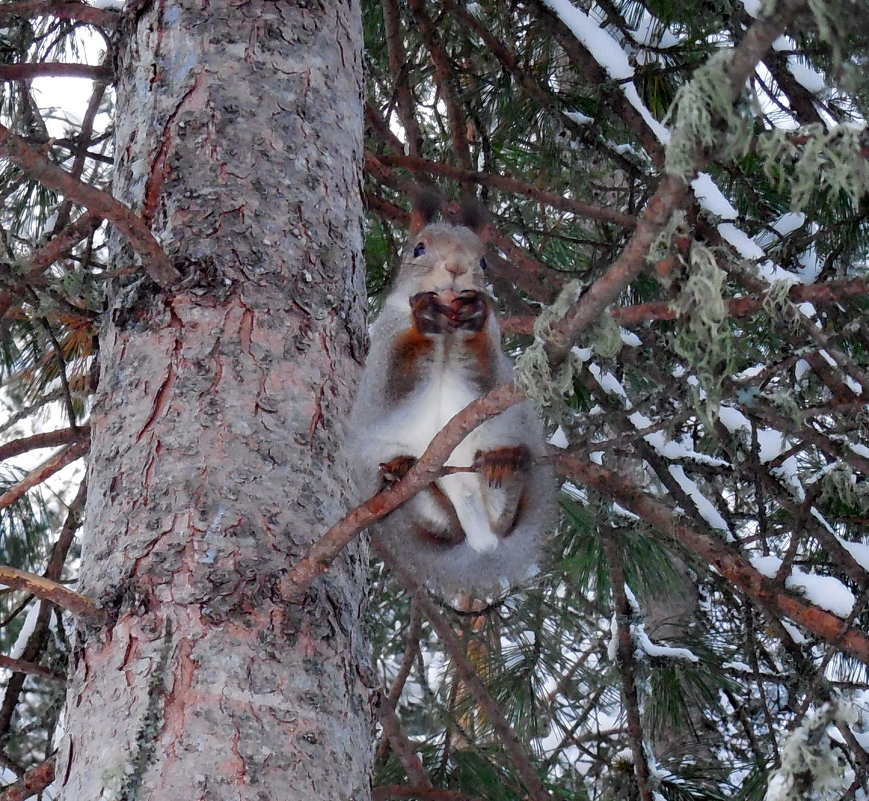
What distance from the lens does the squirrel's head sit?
1.75 m

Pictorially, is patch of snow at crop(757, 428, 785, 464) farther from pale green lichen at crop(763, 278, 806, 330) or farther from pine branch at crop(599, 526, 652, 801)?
pale green lichen at crop(763, 278, 806, 330)

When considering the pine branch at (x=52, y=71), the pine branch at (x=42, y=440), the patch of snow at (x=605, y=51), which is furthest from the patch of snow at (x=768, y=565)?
the pine branch at (x=52, y=71)

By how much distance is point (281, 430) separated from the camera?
158 cm

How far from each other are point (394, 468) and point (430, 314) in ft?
0.86

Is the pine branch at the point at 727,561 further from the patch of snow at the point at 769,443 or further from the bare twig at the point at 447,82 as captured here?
the bare twig at the point at 447,82

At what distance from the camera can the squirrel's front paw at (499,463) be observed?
1.72 meters

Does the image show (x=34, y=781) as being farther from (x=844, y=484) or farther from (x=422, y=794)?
(x=844, y=484)

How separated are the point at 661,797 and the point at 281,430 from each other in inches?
49.5

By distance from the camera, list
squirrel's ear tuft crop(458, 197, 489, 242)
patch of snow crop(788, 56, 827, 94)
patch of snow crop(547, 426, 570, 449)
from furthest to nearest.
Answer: patch of snow crop(547, 426, 570, 449)
patch of snow crop(788, 56, 827, 94)
squirrel's ear tuft crop(458, 197, 489, 242)

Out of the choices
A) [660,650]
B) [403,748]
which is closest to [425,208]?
[403,748]

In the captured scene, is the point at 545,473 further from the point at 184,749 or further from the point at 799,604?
the point at 184,749

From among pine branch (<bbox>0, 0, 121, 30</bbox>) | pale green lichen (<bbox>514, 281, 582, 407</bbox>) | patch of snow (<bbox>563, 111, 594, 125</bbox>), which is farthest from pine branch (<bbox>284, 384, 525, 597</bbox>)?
patch of snow (<bbox>563, 111, 594, 125</bbox>)

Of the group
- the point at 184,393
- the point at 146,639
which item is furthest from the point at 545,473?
the point at 146,639

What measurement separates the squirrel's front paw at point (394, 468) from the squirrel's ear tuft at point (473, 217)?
0.43 meters
